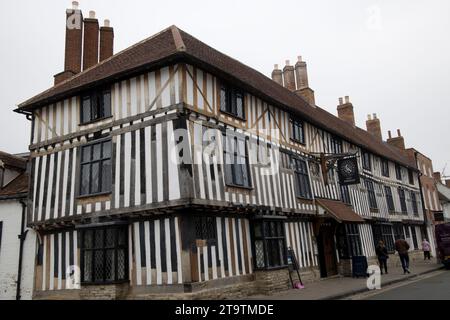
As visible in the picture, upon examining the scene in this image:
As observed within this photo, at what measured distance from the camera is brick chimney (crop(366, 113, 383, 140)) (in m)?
31.8

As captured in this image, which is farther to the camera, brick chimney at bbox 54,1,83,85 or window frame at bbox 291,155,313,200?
brick chimney at bbox 54,1,83,85

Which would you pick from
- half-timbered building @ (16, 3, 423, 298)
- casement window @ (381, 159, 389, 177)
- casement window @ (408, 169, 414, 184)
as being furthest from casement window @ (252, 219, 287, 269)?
casement window @ (408, 169, 414, 184)

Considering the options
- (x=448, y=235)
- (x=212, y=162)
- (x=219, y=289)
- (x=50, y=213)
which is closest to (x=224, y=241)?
(x=219, y=289)

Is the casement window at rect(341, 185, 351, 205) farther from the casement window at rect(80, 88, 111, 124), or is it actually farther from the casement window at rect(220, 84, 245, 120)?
the casement window at rect(80, 88, 111, 124)

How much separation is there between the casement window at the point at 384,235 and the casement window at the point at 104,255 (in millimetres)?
14915

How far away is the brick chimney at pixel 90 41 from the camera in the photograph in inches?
605

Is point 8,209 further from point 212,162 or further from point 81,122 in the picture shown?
point 212,162

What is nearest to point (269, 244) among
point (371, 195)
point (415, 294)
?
point (415, 294)

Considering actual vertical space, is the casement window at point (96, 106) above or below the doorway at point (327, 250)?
above

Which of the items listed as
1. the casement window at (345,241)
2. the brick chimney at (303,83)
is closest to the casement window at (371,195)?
the casement window at (345,241)

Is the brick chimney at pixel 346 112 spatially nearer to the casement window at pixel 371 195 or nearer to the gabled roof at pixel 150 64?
the casement window at pixel 371 195

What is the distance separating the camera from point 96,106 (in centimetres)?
1203

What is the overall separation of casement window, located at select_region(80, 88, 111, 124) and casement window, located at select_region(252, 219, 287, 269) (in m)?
5.67

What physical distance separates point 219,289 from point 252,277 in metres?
1.82
